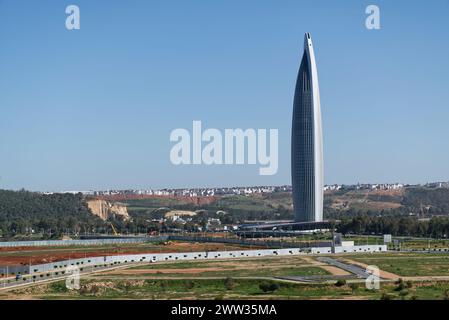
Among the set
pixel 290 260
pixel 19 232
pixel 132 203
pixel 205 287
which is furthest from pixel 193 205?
pixel 205 287

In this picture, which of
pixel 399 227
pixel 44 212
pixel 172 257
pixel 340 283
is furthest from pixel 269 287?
pixel 44 212

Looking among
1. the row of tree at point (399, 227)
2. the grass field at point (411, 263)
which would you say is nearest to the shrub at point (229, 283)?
the grass field at point (411, 263)

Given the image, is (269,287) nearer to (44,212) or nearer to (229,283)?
(229,283)

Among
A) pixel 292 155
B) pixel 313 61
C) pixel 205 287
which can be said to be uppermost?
pixel 313 61

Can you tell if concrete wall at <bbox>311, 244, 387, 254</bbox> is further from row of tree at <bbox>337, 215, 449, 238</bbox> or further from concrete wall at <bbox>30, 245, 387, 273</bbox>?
row of tree at <bbox>337, 215, 449, 238</bbox>

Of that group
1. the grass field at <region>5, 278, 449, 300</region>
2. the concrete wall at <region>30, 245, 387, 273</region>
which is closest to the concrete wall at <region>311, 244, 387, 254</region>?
the concrete wall at <region>30, 245, 387, 273</region>

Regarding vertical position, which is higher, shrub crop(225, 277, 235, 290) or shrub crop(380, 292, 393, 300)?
shrub crop(380, 292, 393, 300)

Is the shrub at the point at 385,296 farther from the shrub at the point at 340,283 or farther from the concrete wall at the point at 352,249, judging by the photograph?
the concrete wall at the point at 352,249
